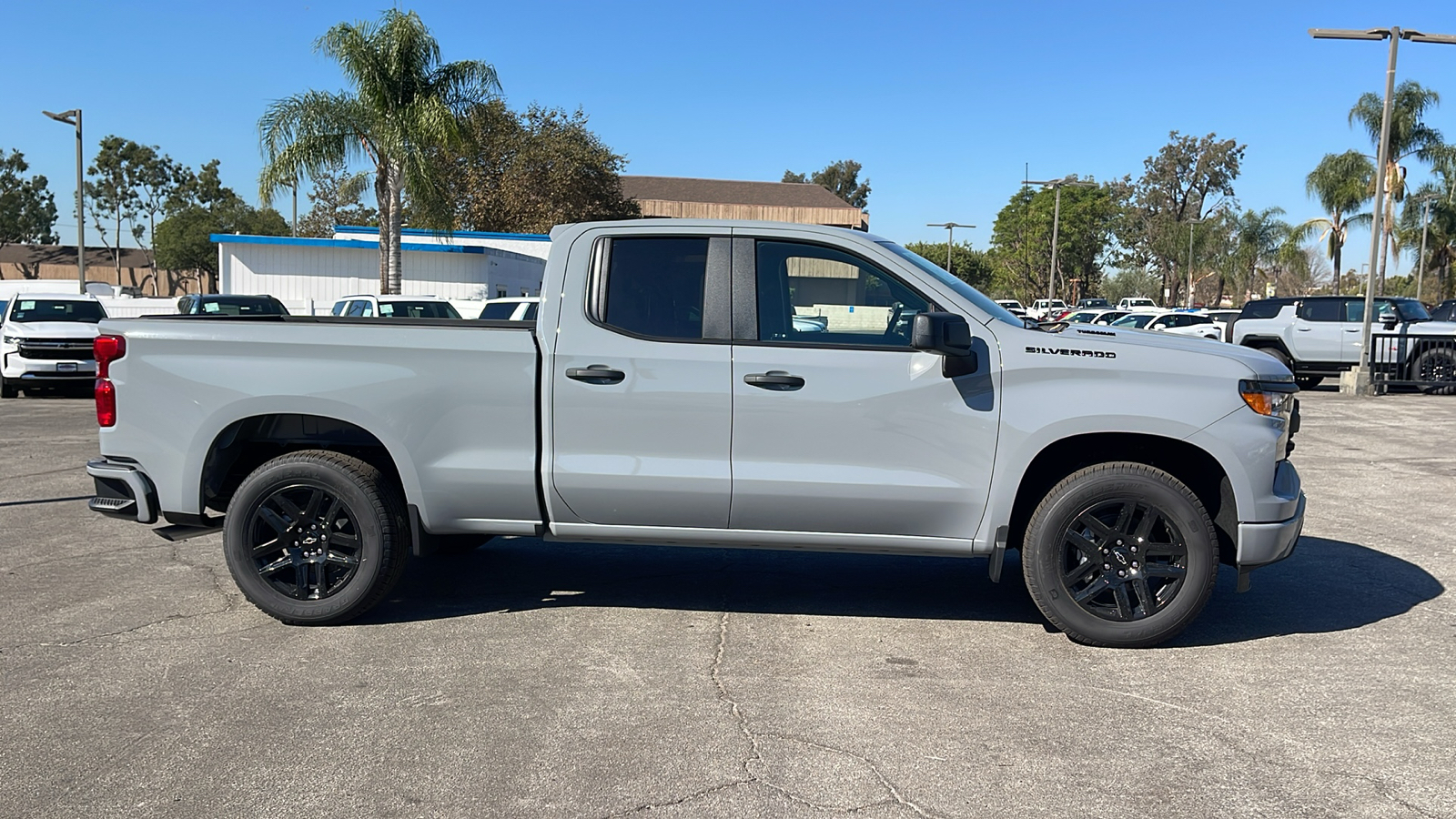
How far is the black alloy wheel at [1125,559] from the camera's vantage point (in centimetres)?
500

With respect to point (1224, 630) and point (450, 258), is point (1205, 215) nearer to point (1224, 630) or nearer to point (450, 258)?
point (450, 258)

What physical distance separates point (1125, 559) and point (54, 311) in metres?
19.1

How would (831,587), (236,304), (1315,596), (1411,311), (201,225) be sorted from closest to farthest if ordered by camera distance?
(1315,596)
(831,587)
(236,304)
(1411,311)
(201,225)

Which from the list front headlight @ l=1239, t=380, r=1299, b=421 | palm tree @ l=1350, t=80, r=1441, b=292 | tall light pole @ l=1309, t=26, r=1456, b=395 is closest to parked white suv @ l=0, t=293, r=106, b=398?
front headlight @ l=1239, t=380, r=1299, b=421

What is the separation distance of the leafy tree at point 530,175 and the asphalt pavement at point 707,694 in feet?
133

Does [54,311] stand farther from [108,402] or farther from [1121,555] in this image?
[1121,555]

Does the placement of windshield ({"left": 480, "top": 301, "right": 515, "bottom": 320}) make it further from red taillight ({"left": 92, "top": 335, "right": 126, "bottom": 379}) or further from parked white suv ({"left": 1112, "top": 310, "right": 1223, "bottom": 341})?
parked white suv ({"left": 1112, "top": 310, "right": 1223, "bottom": 341})

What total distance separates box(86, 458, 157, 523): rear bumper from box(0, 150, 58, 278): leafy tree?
99273 mm

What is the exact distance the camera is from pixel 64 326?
1791 cm

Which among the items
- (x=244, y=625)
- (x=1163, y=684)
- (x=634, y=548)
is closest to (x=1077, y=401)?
(x=1163, y=684)

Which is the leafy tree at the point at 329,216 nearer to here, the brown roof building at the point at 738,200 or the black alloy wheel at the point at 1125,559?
the brown roof building at the point at 738,200

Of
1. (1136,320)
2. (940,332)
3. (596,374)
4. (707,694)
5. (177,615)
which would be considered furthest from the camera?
(1136,320)

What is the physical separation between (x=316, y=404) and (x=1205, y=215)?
77141mm

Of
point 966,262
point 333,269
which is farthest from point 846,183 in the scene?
point 333,269
